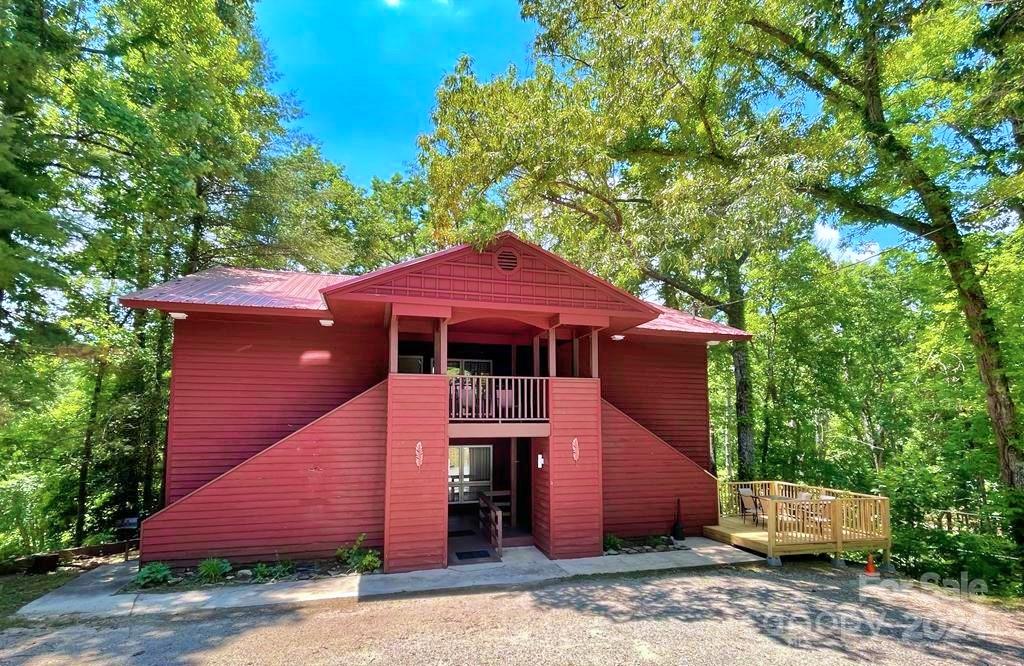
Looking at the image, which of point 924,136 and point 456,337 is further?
point 456,337

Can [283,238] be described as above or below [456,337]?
above

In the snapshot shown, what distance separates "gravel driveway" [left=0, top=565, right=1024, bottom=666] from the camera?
473 centimetres

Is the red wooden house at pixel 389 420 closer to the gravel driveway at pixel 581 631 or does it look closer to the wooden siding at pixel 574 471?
the wooden siding at pixel 574 471

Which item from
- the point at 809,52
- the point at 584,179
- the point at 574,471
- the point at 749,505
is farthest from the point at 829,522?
the point at 584,179

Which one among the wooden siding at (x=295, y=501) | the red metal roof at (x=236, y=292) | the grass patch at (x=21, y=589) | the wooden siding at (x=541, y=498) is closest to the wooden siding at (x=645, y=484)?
the wooden siding at (x=541, y=498)

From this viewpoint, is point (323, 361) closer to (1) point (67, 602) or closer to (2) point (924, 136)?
(1) point (67, 602)

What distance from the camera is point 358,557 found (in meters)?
7.59

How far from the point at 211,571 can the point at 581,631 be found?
536 cm

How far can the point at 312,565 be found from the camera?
757cm

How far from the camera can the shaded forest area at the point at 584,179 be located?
7.95 m

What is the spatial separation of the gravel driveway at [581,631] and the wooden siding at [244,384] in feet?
9.70

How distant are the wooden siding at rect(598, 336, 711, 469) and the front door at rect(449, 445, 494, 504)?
122 inches

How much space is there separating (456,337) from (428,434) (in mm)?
3079

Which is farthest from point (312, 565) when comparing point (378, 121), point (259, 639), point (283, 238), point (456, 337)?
point (378, 121)
